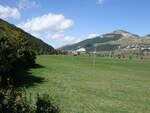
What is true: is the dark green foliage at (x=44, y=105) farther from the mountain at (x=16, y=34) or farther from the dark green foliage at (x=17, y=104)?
the mountain at (x=16, y=34)

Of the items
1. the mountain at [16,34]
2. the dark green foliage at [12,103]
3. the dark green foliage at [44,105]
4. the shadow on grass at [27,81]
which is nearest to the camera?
the dark green foliage at [12,103]

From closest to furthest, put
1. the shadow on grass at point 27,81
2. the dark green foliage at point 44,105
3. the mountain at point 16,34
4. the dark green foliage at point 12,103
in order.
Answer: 1. the dark green foliage at point 12,103
2. the dark green foliage at point 44,105
3. the shadow on grass at point 27,81
4. the mountain at point 16,34

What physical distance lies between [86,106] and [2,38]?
743 centimetres

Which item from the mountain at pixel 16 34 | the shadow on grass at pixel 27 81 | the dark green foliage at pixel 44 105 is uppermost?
the mountain at pixel 16 34

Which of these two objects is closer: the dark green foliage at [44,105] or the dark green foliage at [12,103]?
the dark green foliage at [12,103]

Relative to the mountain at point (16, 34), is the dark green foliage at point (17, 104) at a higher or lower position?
lower

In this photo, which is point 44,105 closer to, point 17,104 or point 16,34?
point 17,104

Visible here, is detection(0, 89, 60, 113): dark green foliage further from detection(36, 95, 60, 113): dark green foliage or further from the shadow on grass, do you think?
the shadow on grass

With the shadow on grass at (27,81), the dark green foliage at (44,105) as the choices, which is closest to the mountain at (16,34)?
the shadow on grass at (27,81)

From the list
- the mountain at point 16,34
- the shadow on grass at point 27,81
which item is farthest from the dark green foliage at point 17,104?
the shadow on grass at point 27,81

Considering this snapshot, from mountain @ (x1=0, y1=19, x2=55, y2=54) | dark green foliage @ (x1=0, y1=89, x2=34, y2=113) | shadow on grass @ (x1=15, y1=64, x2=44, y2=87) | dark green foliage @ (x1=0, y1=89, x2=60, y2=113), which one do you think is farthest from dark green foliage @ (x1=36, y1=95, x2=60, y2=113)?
shadow on grass @ (x1=15, y1=64, x2=44, y2=87)

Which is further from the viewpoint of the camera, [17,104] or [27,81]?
[27,81]

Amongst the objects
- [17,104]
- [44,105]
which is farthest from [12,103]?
[44,105]

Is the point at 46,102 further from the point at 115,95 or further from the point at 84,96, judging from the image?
the point at 115,95
